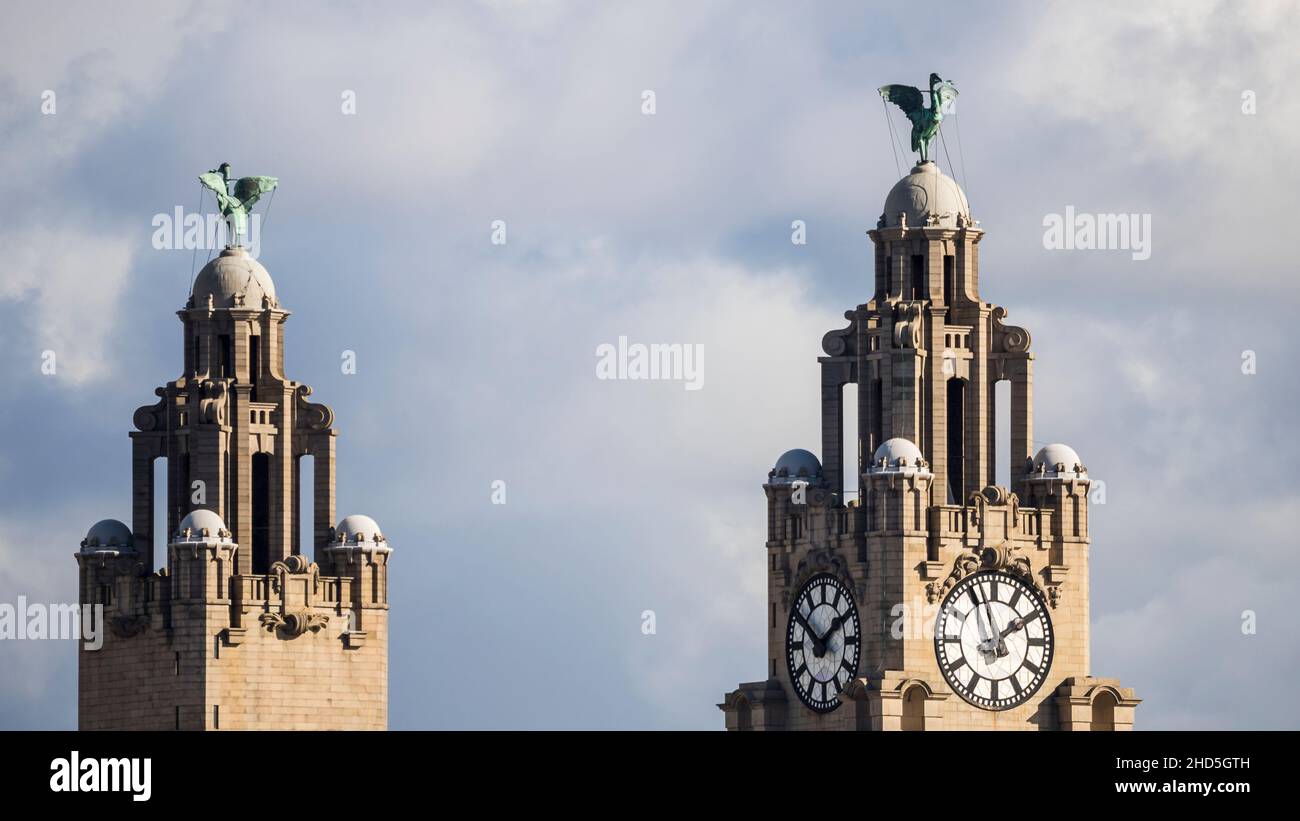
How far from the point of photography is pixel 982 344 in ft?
636

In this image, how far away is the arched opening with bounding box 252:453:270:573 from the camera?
639ft

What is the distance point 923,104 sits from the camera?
194500 mm

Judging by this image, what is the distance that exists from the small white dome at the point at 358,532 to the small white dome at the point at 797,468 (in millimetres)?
11453

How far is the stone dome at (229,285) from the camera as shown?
194 meters

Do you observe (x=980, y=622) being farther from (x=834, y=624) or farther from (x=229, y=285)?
(x=229, y=285)

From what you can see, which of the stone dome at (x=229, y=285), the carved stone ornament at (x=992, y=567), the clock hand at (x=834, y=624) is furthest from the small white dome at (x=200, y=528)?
the carved stone ornament at (x=992, y=567)

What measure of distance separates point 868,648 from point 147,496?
21301 millimetres

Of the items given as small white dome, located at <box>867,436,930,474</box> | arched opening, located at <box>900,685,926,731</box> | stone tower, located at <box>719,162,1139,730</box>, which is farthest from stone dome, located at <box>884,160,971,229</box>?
arched opening, located at <box>900,685,926,731</box>

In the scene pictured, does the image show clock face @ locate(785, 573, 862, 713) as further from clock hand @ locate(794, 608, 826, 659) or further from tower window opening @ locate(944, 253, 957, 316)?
tower window opening @ locate(944, 253, 957, 316)

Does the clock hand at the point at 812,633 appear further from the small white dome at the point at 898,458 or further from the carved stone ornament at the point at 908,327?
the carved stone ornament at the point at 908,327
